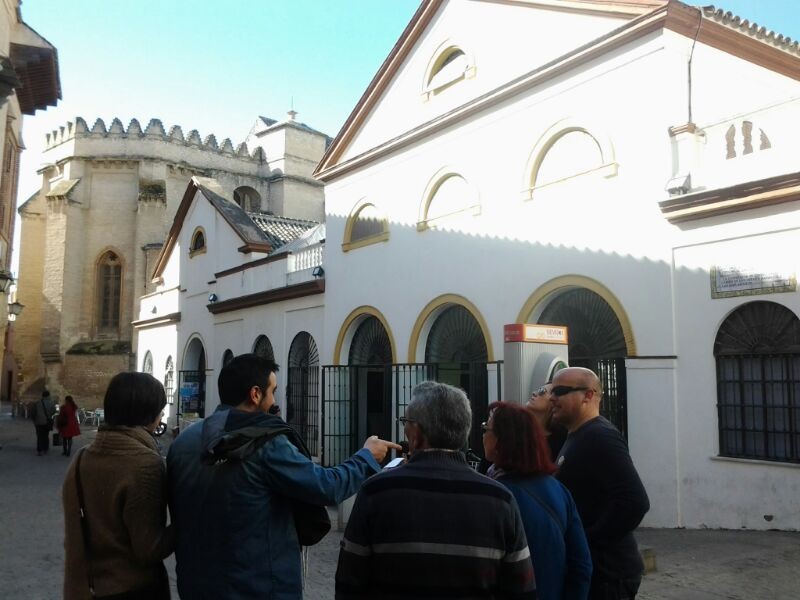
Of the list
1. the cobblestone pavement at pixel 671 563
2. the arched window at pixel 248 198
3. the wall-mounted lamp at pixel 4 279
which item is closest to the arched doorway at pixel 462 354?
the cobblestone pavement at pixel 671 563

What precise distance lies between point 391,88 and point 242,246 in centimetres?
698

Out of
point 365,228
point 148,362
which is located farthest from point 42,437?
point 365,228

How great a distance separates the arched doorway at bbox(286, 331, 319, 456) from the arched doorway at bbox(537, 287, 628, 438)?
23.4ft

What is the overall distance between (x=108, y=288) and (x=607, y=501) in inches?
1293

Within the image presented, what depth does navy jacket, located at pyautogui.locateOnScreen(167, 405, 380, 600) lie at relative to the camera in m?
2.93

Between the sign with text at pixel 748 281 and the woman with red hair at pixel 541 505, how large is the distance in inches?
253

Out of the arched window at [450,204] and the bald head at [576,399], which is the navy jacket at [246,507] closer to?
the bald head at [576,399]

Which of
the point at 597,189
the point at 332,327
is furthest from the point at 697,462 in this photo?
the point at 332,327

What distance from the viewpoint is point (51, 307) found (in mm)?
32000

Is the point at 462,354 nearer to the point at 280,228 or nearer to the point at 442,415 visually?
the point at 442,415

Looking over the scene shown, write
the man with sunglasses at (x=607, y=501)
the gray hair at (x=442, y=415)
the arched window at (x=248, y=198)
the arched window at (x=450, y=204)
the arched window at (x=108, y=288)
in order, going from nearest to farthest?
the gray hair at (x=442, y=415), the man with sunglasses at (x=607, y=501), the arched window at (x=450, y=204), the arched window at (x=108, y=288), the arched window at (x=248, y=198)

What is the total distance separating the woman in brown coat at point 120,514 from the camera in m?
3.05

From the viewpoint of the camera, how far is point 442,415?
2705 millimetres

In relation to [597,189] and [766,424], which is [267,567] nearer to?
[766,424]
